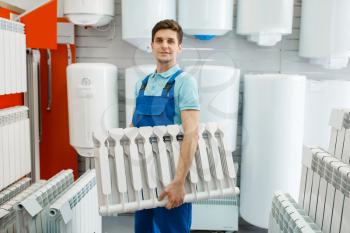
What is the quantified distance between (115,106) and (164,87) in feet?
4.85

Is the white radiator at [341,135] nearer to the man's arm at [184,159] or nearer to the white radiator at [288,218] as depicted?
the white radiator at [288,218]

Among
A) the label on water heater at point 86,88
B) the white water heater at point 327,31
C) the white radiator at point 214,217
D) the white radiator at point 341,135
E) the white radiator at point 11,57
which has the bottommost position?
the white radiator at point 214,217

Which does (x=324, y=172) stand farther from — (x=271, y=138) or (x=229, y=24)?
(x=229, y=24)

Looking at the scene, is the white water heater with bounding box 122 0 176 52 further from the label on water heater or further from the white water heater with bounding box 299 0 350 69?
the white water heater with bounding box 299 0 350 69

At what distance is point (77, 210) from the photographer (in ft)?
7.41

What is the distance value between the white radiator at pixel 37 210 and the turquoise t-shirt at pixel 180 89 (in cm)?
85

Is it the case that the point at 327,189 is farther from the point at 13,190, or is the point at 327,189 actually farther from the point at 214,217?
the point at 13,190

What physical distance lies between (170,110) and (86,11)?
1.62 meters

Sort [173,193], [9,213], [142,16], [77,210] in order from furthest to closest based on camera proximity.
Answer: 1. [142,16]
2. [77,210]
3. [9,213]
4. [173,193]

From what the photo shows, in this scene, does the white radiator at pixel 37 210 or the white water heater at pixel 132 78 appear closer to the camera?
the white radiator at pixel 37 210

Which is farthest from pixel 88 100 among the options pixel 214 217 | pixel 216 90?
pixel 214 217

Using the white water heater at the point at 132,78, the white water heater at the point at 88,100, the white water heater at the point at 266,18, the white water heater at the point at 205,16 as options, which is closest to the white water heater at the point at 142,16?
the white water heater at the point at 205,16

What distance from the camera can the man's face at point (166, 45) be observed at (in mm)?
1933

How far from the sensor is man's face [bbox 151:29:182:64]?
1933mm
